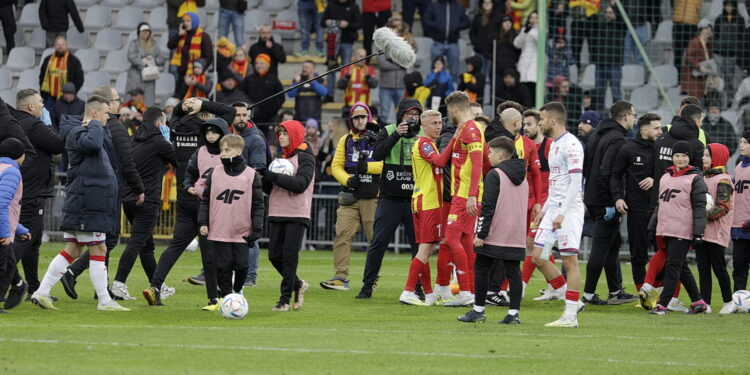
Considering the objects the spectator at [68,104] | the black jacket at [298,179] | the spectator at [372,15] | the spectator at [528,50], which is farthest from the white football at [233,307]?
the spectator at [372,15]

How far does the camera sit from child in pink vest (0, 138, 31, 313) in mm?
11836

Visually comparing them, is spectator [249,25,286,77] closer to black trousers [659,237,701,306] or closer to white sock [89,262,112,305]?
white sock [89,262,112,305]

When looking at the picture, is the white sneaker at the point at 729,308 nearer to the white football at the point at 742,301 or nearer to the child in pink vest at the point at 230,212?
the white football at the point at 742,301

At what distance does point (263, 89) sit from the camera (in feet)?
78.9

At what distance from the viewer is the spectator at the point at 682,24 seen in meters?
24.5

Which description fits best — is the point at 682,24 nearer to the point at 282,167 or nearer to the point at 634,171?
the point at 634,171

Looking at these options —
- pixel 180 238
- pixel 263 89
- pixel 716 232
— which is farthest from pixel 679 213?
pixel 263 89

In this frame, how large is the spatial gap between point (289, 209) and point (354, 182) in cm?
259

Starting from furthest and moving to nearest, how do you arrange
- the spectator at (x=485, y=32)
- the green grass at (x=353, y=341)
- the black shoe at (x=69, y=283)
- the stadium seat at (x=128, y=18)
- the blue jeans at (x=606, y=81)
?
1. the stadium seat at (x=128, y=18)
2. the spectator at (x=485, y=32)
3. the blue jeans at (x=606, y=81)
4. the black shoe at (x=69, y=283)
5. the green grass at (x=353, y=341)

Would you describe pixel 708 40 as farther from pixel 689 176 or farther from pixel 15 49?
pixel 15 49

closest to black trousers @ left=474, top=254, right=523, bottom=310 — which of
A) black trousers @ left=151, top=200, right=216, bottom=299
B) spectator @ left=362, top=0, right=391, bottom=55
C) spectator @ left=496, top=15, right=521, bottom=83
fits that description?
black trousers @ left=151, top=200, right=216, bottom=299

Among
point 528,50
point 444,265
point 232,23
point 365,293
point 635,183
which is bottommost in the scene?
point 365,293

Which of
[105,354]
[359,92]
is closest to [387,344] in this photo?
[105,354]

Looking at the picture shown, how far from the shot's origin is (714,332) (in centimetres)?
1198
